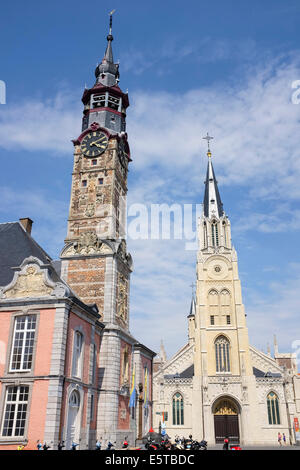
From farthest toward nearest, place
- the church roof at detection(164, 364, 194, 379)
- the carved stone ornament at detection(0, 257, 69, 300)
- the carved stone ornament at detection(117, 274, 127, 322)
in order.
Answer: the church roof at detection(164, 364, 194, 379)
the carved stone ornament at detection(117, 274, 127, 322)
the carved stone ornament at detection(0, 257, 69, 300)

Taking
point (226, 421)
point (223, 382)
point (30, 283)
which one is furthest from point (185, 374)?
point (30, 283)

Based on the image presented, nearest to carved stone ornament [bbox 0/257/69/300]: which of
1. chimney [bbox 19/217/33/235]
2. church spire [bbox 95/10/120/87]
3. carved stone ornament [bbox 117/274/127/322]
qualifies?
chimney [bbox 19/217/33/235]

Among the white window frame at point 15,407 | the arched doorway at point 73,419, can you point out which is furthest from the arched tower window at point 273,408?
the white window frame at point 15,407

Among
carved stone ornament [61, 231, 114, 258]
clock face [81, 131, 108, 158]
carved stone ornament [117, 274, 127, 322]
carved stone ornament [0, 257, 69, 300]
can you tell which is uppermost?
clock face [81, 131, 108, 158]

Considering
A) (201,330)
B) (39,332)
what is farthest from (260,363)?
(39,332)

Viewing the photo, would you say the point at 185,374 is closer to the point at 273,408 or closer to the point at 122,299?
the point at 273,408

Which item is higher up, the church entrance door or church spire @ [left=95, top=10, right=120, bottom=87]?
church spire @ [left=95, top=10, right=120, bottom=87]

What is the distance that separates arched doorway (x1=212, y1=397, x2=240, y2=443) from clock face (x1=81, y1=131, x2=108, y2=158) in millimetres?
38339

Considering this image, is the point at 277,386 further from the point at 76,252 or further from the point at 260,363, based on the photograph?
the point at 76,252

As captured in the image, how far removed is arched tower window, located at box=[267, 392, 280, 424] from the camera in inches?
2067

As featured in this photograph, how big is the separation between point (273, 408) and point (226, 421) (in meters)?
6.51

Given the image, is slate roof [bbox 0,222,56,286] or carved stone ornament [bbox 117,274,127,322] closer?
slate roof [bbox 0,222,56,286]

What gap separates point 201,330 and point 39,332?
40.8 metres

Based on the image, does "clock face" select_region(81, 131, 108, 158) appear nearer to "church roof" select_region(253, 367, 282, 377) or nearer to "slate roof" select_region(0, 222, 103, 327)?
"slate roof" select_region(0, 222, 103, 327)
